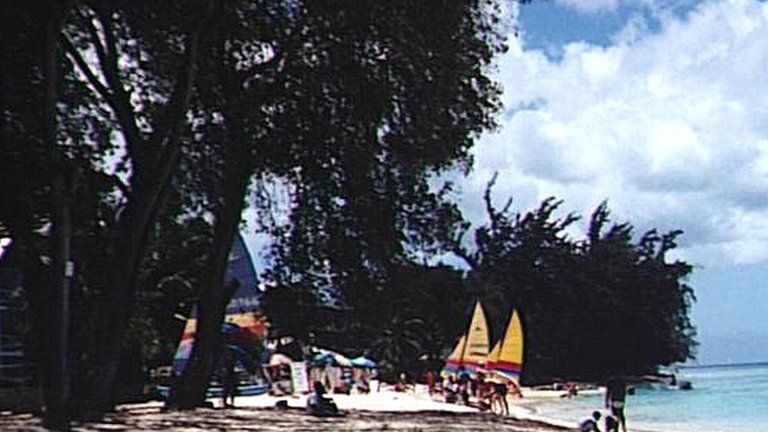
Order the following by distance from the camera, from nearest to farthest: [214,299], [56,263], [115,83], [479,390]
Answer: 1. [56,263]
2. [115,83]
3. [214,299]
4. [479,390]

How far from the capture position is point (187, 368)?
826 inches

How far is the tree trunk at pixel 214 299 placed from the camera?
20.4m

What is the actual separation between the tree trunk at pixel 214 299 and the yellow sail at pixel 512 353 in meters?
10.9

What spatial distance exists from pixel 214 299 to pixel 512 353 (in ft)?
37.8

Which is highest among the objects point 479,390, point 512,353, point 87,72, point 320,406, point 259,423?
point 87,72

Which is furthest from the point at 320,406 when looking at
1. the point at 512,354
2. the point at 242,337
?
the point at 242,337

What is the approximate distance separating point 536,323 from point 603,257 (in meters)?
6.34

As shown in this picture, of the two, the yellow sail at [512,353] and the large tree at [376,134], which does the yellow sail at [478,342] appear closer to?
the yellow sail at [512,353]

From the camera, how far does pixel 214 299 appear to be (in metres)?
21.1

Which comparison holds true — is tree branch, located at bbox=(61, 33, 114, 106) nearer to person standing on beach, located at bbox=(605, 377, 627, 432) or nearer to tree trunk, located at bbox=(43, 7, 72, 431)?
tree trunk, located at bbox=(43, 7, 72, 431)

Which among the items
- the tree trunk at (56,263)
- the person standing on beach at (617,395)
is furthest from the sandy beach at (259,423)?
the person standing on beach at (617,395)

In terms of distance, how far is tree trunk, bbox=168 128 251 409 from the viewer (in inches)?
803

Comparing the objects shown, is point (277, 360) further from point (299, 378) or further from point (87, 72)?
point (87, 72)

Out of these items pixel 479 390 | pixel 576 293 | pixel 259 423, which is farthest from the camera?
pixel 576 293
